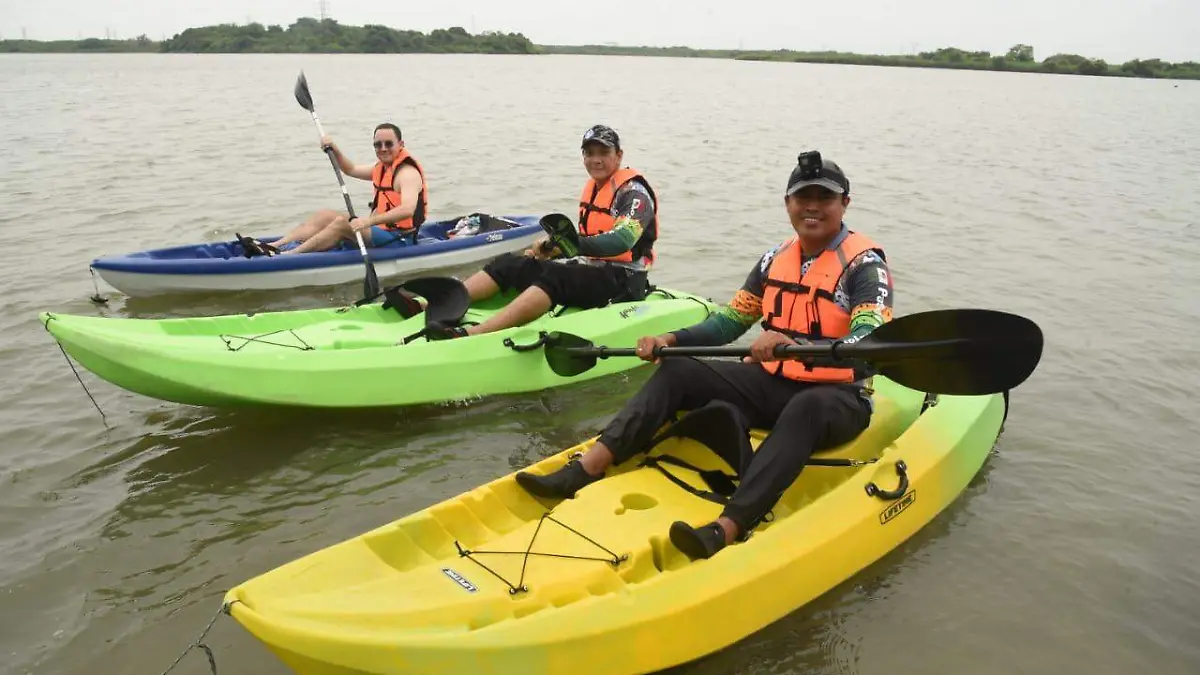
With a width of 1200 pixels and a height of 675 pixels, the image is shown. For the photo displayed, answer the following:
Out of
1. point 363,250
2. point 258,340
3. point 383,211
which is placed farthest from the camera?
point 383,211

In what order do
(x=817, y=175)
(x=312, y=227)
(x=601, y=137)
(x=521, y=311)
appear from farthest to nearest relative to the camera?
(x=312, y=227), (x=521, y=311), (x=601, y=137), (x=817, y=175)

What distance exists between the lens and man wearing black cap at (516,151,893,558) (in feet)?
12.0

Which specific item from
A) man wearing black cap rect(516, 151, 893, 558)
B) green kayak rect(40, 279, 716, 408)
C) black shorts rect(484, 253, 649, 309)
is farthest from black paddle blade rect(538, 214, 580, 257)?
man wearing black cap rect(516, 151, 893, 558)

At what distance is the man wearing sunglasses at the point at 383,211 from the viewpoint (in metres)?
7.93

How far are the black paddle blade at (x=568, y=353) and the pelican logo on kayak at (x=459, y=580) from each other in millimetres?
2041

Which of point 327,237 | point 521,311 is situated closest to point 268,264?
point 327,237

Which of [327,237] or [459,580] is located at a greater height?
[327,237]

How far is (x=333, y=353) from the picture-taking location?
5316 millimetres

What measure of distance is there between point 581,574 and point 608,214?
11.4ft

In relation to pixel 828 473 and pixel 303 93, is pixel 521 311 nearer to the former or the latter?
pixel 828 473

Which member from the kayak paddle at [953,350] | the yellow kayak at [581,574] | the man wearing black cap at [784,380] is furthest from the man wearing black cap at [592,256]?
the kayak paddle at [953,350]

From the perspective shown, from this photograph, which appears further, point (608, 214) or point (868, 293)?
point (608, 214)

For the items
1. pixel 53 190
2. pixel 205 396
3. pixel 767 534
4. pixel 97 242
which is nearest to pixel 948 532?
pixel 767 534

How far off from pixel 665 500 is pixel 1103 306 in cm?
678
